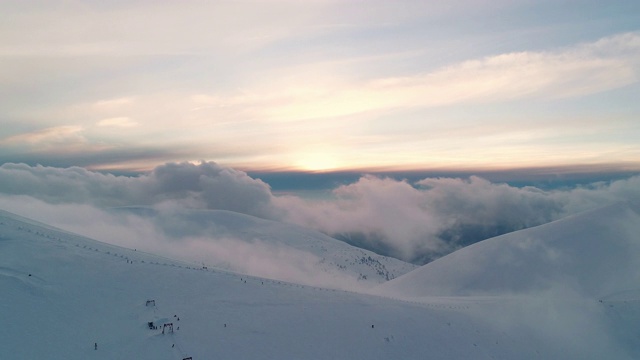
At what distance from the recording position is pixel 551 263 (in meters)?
96.8

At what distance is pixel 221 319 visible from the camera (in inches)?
1336

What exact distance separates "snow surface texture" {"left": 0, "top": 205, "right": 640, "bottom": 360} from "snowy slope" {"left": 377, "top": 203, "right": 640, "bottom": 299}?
28455mm

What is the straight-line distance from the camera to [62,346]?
26750 millimetres

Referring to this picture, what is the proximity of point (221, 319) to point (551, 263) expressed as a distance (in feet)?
285

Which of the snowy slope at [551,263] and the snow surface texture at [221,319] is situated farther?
the snowy slope at [551,263]

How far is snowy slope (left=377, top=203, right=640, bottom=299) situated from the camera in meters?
86.8

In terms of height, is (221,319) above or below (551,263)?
above

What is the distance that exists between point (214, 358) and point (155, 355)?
378cm

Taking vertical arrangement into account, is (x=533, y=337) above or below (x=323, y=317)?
below

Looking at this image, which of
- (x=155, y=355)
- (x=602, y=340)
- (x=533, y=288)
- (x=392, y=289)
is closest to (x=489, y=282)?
(x=533, y=288)

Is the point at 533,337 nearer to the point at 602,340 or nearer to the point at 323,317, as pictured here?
the point at 602,340

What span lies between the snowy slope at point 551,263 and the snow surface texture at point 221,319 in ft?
93.4

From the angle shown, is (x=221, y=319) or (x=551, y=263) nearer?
(x=221, y=319)

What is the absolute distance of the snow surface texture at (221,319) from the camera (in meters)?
28.7
